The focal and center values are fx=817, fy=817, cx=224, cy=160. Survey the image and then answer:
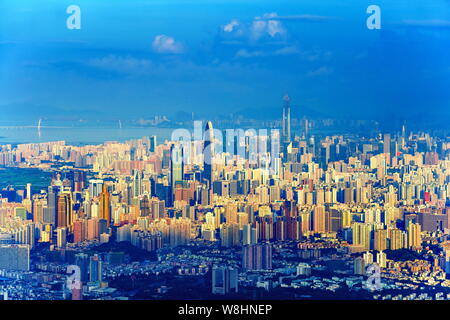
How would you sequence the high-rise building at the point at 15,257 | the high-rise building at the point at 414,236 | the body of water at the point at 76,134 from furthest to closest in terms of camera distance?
the body of water at the point at 76,134
the high-rise building at the point at 414,236
the high-rise building at the point at 15,257

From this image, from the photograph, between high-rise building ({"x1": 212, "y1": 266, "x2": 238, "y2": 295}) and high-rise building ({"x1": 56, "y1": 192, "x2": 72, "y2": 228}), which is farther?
high-rise building ({"x1": 56, "y1": 192, "x2": 72, "y2": 228})

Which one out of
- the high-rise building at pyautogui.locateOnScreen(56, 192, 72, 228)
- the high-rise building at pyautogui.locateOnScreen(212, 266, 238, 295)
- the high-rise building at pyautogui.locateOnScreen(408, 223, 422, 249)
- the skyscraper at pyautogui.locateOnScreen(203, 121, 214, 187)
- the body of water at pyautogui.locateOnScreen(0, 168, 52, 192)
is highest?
the skyscraper at pyautogui.locateOnScreen(203, 121, 214, 187)

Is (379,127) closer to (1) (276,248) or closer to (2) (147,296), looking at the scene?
(1) (276,248)

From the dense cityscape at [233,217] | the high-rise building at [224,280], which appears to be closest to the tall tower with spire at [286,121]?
the dense cityscape at [233,217]

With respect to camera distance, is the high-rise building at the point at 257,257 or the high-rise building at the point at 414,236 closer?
the high-rise building at the point at 257,257

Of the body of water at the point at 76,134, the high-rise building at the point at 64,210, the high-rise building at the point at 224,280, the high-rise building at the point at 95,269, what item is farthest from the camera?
the body of water at the point at 76,134

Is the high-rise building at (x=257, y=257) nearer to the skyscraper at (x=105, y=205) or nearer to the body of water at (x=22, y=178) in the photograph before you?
the skyscraper at (x=105, y=205)

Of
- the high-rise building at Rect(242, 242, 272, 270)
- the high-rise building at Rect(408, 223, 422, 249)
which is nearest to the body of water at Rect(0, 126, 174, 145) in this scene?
the high-rise building at Rect(242, 242, 272, 270)

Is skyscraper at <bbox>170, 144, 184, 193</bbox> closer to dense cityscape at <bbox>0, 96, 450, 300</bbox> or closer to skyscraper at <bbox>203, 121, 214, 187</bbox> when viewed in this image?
dense cityscape at <bbox>0, 96, 450, 300</bbox>

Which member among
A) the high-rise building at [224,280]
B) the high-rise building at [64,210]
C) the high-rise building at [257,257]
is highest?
the high-rise building at [64,210]
